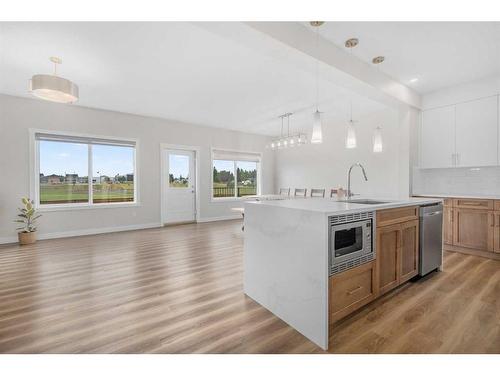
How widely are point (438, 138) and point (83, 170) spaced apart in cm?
677

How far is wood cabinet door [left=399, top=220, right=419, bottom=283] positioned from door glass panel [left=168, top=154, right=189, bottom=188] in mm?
5215

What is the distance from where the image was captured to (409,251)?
2523 mm

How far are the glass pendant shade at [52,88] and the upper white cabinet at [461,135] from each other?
5.43 meters

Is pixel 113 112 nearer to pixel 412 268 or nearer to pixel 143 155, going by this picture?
pixel 143 155

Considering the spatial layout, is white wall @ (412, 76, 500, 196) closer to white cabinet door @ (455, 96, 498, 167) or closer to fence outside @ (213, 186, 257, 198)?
white cabinet door @ (455, 96, 498, 167)

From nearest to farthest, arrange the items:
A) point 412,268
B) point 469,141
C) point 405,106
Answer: point 412,268, point 469,141, point 405,106

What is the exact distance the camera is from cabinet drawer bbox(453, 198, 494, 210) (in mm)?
3412

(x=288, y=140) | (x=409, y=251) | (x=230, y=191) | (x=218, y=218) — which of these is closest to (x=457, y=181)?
(x=409, y=251)

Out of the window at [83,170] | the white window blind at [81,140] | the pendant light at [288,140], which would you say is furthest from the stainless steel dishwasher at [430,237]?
the white window blind at [81,140]

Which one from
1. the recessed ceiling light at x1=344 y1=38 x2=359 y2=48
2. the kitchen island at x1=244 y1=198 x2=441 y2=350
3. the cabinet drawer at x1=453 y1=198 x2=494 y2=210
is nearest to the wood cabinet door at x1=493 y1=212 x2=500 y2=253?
the cabinet drawer at x1=453 y1=198 x2=494 y2=210

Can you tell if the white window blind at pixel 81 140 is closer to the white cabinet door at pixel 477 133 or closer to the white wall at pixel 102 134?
the white wall at pixel 102 134

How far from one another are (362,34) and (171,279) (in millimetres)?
3341

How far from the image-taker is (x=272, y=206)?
2.05m
